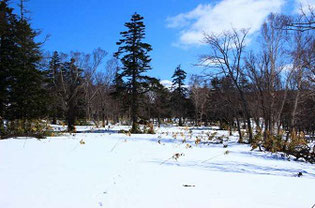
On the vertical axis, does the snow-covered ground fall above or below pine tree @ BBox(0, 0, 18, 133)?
below

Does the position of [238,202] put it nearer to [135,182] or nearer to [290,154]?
[135,182]

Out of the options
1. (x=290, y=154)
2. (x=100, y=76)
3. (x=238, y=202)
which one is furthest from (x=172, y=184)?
(x=100, y=76)

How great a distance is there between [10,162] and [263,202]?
5.40 metres

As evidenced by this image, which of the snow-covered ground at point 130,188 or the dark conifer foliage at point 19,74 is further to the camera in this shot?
the dark conifer foliage at point 19,74

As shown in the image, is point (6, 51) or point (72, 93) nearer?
point (6, 51)

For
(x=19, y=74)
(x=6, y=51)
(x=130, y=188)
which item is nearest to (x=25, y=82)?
(x=19, y=74)

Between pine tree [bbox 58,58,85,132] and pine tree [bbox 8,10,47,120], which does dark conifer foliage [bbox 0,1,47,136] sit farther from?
pine tree [bbox 58,58,85,132]

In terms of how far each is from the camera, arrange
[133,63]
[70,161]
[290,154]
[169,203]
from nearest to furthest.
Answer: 1. [169,203]
2. [70,161]
3. [290,154]
4. [133,63]

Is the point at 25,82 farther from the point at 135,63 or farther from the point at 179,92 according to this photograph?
the point at 179,92

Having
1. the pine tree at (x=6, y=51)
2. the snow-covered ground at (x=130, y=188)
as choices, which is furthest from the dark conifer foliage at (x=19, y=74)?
the snow-covered ground at (x=130, y=188)

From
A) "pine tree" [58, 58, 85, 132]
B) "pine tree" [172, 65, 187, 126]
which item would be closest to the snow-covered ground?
"pine tree" [58, 58, 85, 132]

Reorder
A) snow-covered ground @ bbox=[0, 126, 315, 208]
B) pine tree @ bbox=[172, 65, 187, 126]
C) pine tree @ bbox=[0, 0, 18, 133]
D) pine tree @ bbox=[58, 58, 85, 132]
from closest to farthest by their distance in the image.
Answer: snow-covered ground @ bbox=[0, 126, 315, 208], pine tree @ bbox=[0, 0, 18, 133], pine tree @ bbox=[58, 58, 85, 132], pine tree @ bbox=[172, 65, 187, 126]

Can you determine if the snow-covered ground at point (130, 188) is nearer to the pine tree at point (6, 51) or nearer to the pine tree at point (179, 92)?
the pine tree at point (6, 51)

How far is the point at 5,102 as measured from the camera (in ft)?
40.9
